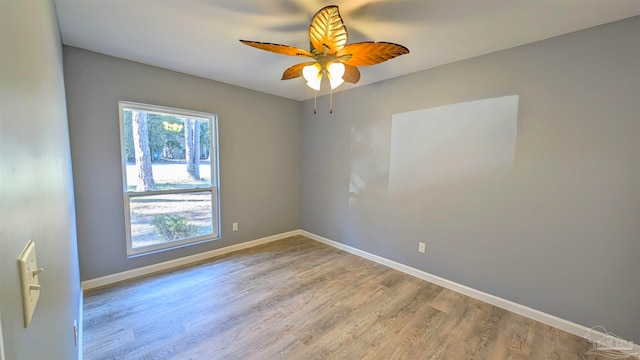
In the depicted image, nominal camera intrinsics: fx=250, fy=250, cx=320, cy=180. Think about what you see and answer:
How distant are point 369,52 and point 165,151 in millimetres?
2607

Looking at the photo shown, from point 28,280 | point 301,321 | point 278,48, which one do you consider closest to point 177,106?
point 278,48

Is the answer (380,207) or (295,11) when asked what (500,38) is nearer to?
(295,11)

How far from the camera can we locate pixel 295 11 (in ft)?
5.96

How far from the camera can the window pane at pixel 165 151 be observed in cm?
284

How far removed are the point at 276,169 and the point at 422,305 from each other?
9.26 ft

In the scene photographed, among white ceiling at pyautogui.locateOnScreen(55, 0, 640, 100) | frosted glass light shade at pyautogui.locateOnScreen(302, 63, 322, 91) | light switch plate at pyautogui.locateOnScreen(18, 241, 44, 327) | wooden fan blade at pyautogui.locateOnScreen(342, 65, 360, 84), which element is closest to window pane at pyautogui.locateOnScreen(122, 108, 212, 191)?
white ceiling at pyautogui.locateOnScreen(55, 0, 640, 100)

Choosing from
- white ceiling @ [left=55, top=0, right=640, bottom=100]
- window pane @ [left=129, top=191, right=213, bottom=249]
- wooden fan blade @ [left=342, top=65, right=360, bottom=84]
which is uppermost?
white ceiling @ [left=55, top=0, right=640, bottom=100]

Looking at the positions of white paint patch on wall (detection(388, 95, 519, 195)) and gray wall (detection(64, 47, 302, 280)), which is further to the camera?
gray wall (detection(64, 47, 302, 280))

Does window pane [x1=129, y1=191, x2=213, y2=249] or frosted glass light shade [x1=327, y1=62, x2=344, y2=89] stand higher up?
frosted glass light shade [x1=327, y1=62, x2=344, y2=89]

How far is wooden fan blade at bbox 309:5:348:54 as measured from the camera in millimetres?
1530

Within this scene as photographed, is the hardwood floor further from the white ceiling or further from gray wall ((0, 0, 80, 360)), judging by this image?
the white ceiling

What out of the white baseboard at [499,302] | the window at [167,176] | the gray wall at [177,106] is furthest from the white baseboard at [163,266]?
the white baseboard at [499,302]

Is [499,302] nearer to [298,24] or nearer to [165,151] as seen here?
[298,24]

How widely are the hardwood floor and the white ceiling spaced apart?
244cm
